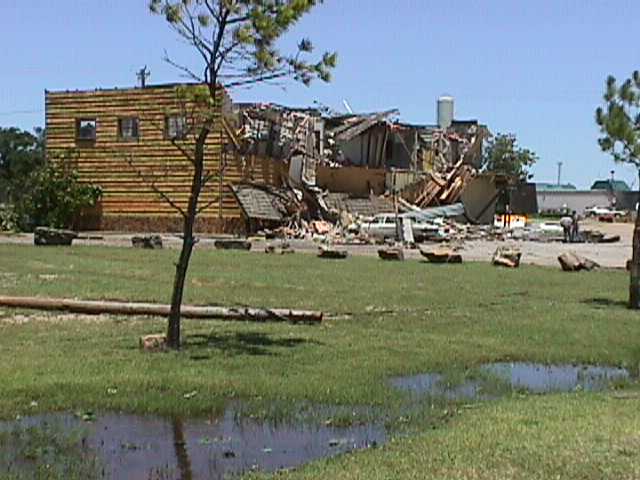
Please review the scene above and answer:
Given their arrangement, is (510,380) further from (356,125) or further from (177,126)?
(356,125)

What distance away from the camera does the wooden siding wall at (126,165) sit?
6081cm

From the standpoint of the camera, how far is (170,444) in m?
9.63

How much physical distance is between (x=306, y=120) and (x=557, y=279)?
127 feet

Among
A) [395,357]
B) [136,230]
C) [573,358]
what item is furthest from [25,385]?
[136,230]

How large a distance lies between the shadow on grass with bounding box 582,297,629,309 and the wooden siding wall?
36532mm

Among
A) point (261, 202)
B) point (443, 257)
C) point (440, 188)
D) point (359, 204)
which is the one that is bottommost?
point (443, 257)

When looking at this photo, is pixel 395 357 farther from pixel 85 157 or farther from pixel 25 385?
pixel 85 157

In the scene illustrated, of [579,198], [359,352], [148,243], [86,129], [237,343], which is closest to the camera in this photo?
[359,352]

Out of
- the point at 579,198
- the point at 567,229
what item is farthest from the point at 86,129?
the point at 579,198

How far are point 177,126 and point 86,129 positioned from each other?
4619 cm

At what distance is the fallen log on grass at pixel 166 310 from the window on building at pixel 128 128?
143 ft

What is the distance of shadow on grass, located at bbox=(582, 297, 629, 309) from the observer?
23270mm

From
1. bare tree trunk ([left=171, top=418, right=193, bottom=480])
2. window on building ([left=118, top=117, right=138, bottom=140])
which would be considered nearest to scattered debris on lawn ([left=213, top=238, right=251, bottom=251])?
window on building ([left=118, top=117, right=138, bottom=140])

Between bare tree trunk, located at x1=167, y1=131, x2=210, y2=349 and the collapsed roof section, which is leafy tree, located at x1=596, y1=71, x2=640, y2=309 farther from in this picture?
the collapsed roof section
